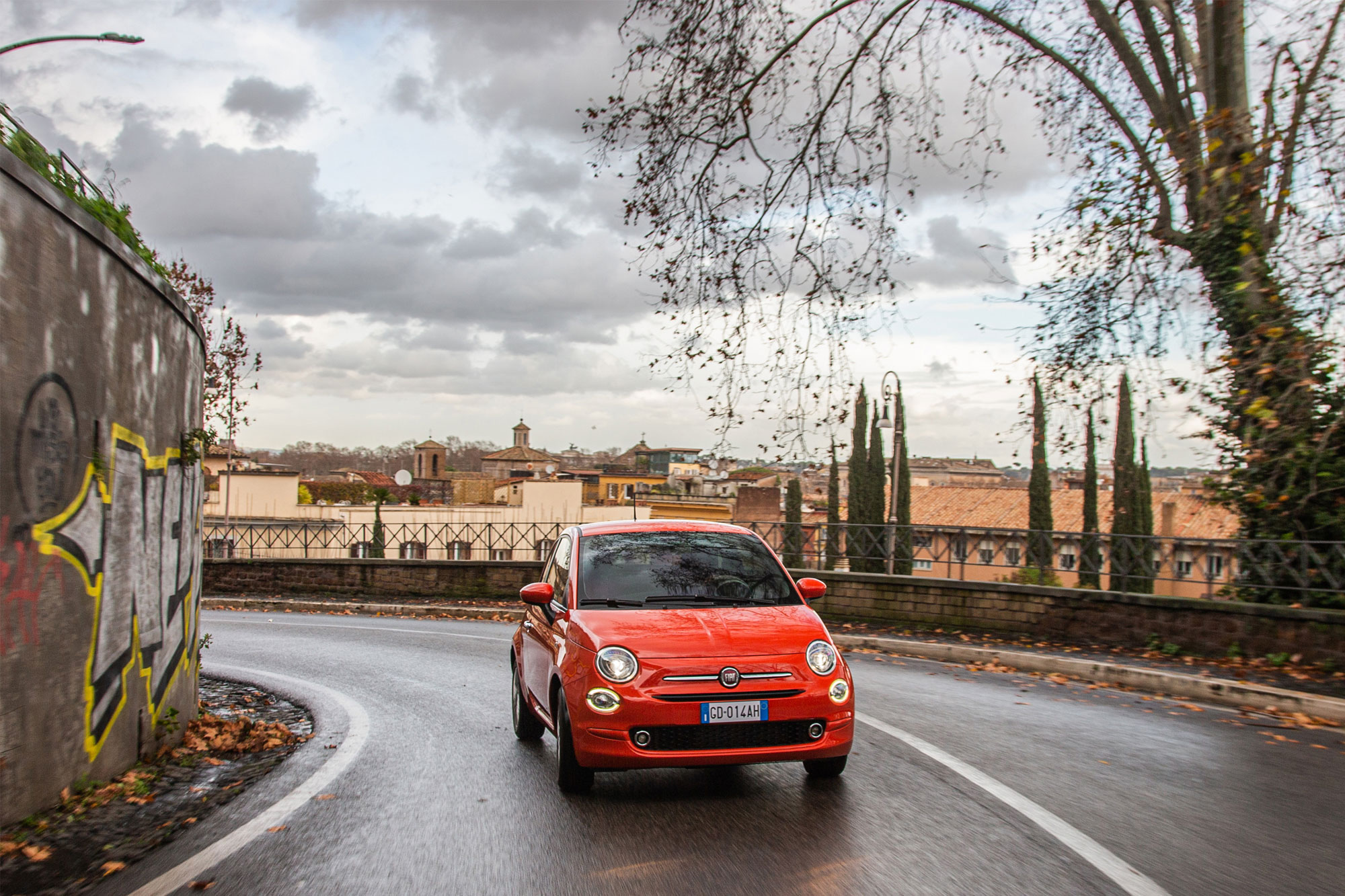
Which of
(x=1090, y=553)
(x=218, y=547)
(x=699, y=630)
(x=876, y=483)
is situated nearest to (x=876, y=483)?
(x=876, y=483)

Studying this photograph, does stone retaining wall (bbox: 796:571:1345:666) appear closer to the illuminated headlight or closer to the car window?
the car window

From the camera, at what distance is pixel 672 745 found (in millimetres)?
5590

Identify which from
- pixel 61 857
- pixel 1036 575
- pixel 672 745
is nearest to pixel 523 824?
pixel 672 745

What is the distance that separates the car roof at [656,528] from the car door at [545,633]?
0.23 metres

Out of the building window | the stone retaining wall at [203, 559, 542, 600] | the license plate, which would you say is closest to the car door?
the license plate

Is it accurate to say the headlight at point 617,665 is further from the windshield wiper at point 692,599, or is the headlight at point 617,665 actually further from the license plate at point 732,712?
the windshield wiper at point 692,599

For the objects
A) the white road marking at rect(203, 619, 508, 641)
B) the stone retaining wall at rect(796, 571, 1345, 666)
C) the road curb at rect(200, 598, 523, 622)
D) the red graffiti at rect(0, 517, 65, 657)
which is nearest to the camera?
the red graffiti at rect(0, 517, 65, 657)

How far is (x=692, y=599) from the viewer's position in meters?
6.53

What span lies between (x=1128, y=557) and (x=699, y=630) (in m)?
10.4

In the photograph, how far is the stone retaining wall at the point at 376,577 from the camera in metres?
23.1

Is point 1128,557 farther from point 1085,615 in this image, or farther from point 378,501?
point 378,501

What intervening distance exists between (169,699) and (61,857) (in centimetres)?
274

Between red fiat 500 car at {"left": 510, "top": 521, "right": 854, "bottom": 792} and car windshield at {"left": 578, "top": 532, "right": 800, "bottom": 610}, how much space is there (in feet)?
0.04

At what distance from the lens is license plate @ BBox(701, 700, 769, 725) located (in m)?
5.56
